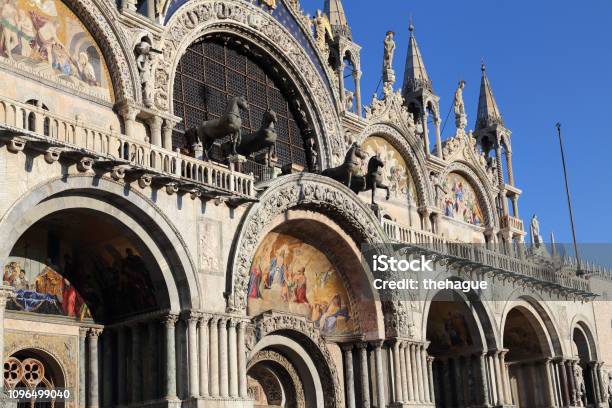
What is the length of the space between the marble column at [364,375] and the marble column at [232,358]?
22.3ft

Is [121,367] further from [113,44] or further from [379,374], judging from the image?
[379,374]

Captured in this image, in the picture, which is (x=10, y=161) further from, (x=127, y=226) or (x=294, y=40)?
(x=294, y=40)

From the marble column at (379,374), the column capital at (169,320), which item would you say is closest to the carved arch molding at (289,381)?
the marble column at (379,374)

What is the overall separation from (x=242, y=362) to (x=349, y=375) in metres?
6.61

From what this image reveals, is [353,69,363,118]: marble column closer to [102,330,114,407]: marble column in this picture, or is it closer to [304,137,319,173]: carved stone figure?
[304,137,319,173]: carved stone figure

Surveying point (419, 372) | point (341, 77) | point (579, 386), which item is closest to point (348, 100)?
point (341, 77)

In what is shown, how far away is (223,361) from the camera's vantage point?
67.5 ft

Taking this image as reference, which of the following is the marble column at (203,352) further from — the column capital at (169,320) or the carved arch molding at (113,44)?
the carved arch molding at (113,44)

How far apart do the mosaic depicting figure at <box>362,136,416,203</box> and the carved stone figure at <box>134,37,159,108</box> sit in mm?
10576

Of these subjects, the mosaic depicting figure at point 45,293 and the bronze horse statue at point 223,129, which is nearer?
the mosaic depicting figure at point 45,293

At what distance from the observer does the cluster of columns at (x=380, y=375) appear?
26688 mm

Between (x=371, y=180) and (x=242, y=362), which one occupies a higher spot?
(x=371, y=180)

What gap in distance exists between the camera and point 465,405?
32.5 meters

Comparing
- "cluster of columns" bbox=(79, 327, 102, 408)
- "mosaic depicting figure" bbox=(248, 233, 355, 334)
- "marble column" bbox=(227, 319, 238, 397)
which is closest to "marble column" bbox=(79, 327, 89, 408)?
"cluster of columns" bbox=(79, 327, 102, 408)
